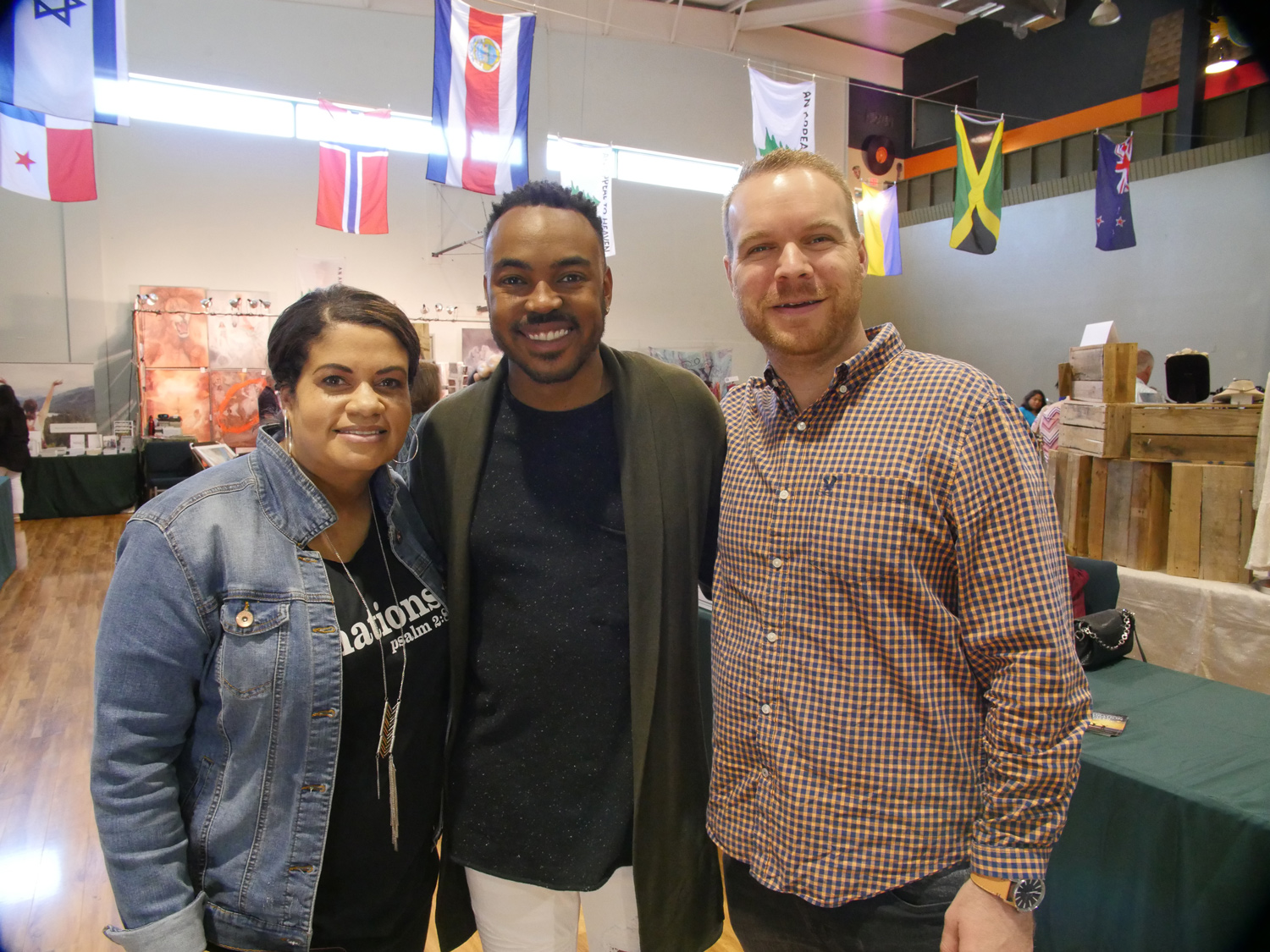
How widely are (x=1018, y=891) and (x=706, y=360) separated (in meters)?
13.2

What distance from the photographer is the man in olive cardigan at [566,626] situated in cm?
142

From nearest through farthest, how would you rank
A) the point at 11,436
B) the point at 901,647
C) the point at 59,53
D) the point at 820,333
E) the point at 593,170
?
the point at 901,647, the point at 820,333, the point at 59,53, the point at 11,436, the point at 593,170

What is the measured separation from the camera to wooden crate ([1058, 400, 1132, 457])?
11.2ft

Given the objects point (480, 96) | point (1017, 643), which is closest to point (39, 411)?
point (480, 96)

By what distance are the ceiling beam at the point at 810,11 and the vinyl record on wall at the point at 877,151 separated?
2393 millimetres

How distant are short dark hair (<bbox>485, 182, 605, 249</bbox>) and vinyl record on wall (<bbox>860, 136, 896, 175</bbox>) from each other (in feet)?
50.4

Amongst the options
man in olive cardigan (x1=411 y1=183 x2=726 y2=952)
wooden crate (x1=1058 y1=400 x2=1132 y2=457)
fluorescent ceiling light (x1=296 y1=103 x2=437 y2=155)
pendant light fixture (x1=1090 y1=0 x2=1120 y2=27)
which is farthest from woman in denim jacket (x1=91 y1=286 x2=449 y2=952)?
pendant light fixture (x1=1090 y1=0 x2=1120 y2=27)

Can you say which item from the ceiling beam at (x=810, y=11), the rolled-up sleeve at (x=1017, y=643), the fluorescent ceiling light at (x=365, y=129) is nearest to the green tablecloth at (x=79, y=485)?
the fluorescent ceiling light at (x=365, y=129)

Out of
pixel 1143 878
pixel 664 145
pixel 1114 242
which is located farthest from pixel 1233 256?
pixel 1143 878

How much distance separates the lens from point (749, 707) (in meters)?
1.30

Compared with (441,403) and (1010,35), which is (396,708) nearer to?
(441,403)

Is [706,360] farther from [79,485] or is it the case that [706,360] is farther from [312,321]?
[312,321]

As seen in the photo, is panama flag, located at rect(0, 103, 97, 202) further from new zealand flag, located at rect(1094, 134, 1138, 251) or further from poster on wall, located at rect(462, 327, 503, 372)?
new zealand flag, located at rect(1094, 134, 1138, 251)

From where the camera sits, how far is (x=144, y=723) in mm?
1158
